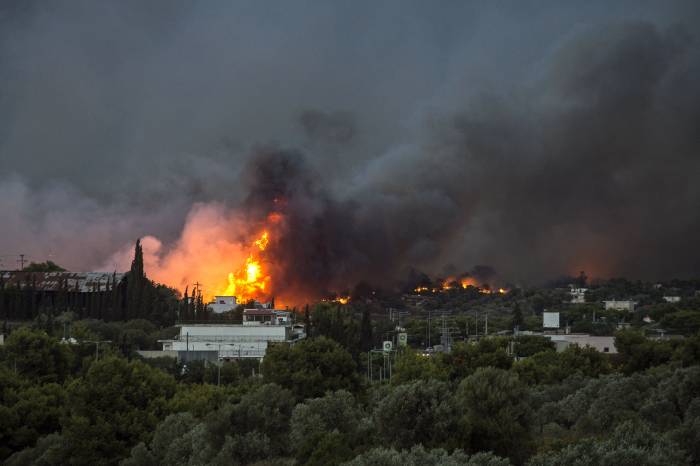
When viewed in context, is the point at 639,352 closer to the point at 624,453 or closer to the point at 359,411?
the point at 359,411

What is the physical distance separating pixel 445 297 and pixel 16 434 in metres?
73.7

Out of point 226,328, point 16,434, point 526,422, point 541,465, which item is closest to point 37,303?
point 226,328

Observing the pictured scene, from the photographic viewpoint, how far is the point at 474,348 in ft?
143

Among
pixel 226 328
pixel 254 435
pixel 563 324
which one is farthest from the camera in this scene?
pixel 563 324

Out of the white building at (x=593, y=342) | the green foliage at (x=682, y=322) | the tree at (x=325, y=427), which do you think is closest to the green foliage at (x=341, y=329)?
the white building at (x=593, y=342)

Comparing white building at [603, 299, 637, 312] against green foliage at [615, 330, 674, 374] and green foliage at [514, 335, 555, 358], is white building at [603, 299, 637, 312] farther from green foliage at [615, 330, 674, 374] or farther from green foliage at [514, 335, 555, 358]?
green foliage at [615, 330, 674, 374]

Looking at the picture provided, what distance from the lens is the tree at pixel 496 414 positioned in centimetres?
2438

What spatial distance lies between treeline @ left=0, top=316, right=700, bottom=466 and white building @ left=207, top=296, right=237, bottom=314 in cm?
3163

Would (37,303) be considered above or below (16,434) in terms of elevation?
above

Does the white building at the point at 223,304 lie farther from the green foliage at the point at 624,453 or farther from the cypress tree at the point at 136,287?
the green foliage at the point at 624,453

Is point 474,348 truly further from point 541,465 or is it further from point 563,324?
point 563,324

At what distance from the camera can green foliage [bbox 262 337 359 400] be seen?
37.2 meters

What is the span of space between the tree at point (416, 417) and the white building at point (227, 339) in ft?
132

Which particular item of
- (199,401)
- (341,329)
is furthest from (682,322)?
(199,401)
